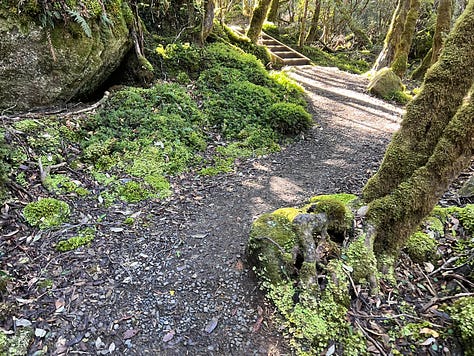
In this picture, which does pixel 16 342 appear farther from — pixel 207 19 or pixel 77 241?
pixel 207 19

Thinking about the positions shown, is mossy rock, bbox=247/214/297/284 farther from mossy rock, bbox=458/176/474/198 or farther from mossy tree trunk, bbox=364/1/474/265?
mossy rock, bbox=458/176/474/198

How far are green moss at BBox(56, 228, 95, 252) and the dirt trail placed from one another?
13 centimetres

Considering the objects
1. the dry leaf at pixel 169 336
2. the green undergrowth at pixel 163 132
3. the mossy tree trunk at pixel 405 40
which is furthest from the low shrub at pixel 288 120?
the mossy tree trunk at pixel 405 40

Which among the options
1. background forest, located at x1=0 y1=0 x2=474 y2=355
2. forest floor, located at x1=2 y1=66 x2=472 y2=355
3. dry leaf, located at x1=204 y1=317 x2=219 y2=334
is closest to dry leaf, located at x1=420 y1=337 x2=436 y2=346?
background forest, located at x1=0 y1=0 x2=474 y2=355

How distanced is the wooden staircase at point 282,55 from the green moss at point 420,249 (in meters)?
11.6

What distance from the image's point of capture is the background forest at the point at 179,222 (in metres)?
3.09

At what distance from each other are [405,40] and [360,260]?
1153cm

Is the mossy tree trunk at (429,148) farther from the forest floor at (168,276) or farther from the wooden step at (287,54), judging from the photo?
the wooden step at (287,54)

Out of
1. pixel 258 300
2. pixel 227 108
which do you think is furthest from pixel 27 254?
pixel 227 108

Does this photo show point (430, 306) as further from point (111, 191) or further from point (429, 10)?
point (429, 10)

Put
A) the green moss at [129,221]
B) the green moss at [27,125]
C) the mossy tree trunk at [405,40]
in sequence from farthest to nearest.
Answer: the mossy tree trunk at [405,40] → the green moss at [27,125] → the green moss at [129,221]

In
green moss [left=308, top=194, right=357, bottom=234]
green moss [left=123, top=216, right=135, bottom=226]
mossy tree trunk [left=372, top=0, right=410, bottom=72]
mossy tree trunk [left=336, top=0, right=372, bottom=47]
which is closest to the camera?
green moss [left=308, top=194, right=357, bottom=234]

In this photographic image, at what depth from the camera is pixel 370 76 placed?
43.8ft

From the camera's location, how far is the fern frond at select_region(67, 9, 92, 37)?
5.58 m
